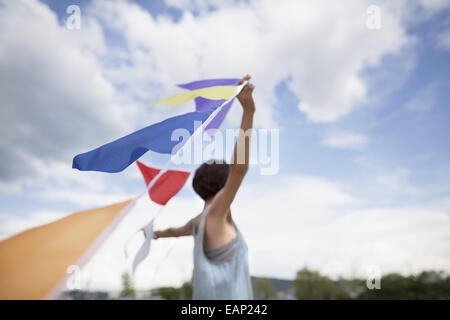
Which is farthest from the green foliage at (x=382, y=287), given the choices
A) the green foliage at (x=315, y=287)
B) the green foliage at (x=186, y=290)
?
the green foliage at (x=186, y=290)

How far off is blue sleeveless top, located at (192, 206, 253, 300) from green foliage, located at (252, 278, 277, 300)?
224 feet

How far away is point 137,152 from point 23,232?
1.06 meters

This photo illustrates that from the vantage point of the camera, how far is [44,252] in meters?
2.11

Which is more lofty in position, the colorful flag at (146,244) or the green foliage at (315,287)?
the colorful flag at (146,244)

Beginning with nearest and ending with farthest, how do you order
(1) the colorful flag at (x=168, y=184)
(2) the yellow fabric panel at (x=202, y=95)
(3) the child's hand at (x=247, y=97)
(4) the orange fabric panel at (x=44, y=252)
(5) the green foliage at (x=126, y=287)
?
(4) the orange fabric panel at (x=44, y=252) → (3) the child's hand at (x=247, y=97) → (1) the colorful flag at (x=168, y=184) → (2) the yellow fabric panel at (x=202, y=95) → (5) the green foliage at (x=126, y=287)

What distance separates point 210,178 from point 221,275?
728mm

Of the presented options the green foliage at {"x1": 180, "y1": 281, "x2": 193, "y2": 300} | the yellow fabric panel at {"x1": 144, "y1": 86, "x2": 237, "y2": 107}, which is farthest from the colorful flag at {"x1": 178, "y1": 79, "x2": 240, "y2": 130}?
the green foliage at {"x1": 180, "y1": 281, "x2": 193, "y2": 300}

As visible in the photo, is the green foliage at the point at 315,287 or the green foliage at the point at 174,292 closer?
the green foliage at the point at 174,292

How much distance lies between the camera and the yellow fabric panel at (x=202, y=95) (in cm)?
346

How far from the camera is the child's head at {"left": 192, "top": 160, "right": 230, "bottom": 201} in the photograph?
8.22ft

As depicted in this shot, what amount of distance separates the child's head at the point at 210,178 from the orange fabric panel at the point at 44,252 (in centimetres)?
69

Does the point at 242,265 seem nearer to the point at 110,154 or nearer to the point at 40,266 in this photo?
the point at 40,266

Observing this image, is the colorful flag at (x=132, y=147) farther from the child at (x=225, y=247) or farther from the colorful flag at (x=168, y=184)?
the child at (x=225, y=247)
